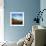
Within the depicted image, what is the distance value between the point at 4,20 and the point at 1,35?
27.3 inches

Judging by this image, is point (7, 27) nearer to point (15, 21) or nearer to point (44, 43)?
point (15, 21)

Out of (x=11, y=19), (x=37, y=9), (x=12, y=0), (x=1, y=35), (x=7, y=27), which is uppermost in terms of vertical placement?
(x=12, y=0)

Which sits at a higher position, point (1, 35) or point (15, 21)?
point (15, 21)

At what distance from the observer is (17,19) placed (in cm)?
593

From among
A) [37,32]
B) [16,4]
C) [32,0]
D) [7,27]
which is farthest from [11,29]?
[37,32]

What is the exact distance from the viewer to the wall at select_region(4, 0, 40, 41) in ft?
19.1

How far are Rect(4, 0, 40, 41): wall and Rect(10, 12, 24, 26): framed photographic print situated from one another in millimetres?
135

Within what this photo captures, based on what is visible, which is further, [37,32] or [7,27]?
[7,27]

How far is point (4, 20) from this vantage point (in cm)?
584

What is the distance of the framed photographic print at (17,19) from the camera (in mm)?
5895

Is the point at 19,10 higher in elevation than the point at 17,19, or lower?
higher

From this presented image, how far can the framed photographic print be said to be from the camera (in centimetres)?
589

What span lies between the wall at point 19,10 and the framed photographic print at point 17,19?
0.13m

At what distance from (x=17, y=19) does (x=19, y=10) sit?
41 cm
